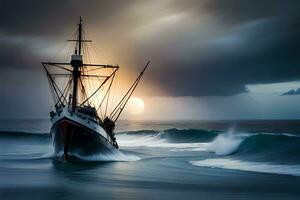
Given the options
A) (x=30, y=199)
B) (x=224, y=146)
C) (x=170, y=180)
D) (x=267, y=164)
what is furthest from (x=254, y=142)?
(x=30, y=199)

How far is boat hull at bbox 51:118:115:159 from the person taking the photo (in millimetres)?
38312

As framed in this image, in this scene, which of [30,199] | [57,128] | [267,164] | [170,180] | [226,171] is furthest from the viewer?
[57,128]

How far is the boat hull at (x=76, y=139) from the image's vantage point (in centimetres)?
3831

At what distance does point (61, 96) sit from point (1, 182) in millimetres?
19588

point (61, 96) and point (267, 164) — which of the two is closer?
point (267, 164)

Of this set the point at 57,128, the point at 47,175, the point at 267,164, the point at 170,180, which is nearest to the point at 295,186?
the point at 170,180

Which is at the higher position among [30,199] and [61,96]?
[61,96]

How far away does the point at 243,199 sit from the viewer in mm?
19781

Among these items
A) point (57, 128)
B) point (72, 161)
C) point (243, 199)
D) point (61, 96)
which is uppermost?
point (61, 96)

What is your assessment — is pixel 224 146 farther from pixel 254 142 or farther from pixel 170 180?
pixel 170 180

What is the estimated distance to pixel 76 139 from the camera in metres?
38.6

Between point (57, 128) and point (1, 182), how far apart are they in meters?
16.8

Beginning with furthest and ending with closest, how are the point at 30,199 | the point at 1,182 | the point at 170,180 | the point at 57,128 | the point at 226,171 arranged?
the point at 57,128 → the point at 226,171 → the point at 170,180 → the point at 1,182 → the point at 30,199

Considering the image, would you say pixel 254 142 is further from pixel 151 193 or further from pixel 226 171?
pixel 151 193
